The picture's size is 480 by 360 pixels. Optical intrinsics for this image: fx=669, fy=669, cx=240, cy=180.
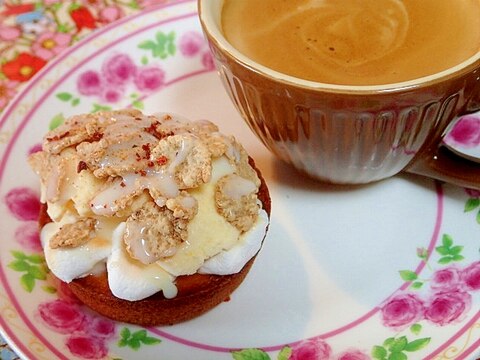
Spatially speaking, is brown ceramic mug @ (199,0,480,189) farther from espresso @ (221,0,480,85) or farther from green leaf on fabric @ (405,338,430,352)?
green leaf on fabric @ (405,338,430,352)

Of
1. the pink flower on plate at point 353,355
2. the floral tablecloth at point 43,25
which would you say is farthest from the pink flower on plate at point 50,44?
the pink flower on plate at point 353,355

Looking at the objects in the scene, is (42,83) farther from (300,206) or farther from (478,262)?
(478,262)

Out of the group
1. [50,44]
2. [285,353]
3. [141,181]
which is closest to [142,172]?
[141,181]

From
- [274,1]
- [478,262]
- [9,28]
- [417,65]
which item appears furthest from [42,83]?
[478,262]

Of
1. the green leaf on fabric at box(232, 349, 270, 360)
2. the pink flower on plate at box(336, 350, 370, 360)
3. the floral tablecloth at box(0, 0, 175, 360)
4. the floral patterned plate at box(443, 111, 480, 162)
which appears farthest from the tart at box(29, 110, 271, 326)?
the floral tablecloth at box(0, 0, 175, 360)

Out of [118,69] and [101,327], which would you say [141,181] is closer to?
[101,327]
